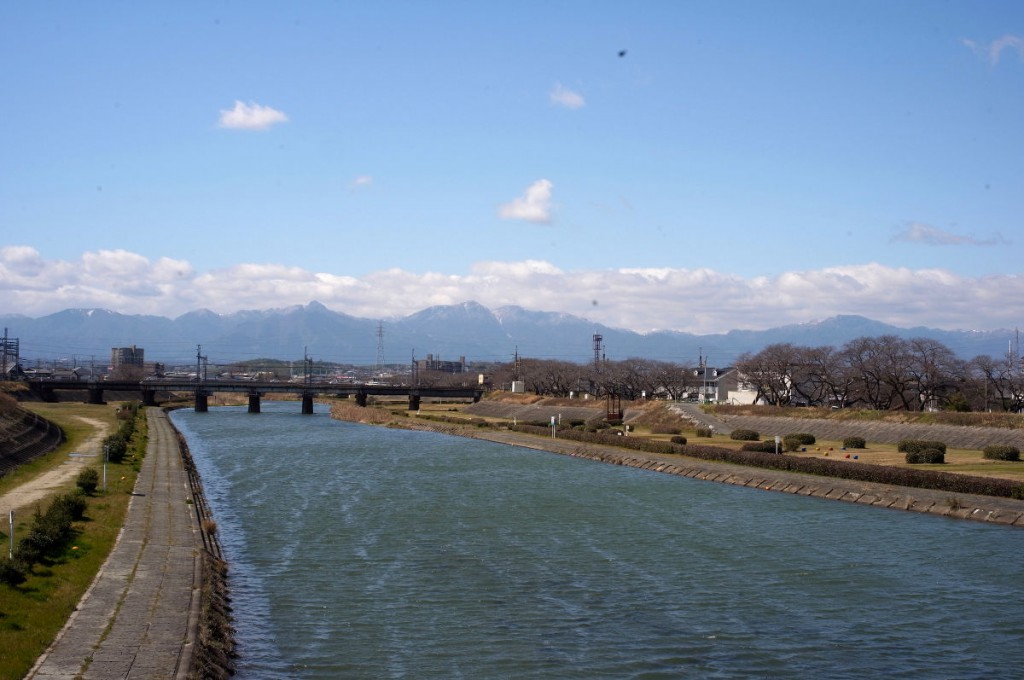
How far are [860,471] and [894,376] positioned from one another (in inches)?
1782

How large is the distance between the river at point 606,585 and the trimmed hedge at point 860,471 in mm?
3616

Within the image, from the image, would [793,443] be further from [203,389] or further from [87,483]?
[203,389]

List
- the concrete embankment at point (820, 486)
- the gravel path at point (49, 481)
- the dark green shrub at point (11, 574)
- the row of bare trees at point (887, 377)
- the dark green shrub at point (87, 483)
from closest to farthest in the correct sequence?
the dark green shrub at point (11, 574)
the gravel path at point (49, 481)
the dark green shrub at point (87, 483)
the concrete embankment at point (820, 486)
the row of bare trees at point (887, 377)

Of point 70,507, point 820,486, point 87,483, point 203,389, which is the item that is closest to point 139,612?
point 70,507

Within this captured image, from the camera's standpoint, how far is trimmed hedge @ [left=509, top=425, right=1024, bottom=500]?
135 feet

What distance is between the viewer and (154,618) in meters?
19.3

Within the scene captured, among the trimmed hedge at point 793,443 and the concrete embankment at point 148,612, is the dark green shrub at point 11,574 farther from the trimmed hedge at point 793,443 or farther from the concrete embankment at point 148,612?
the trimmed hedge at point 793,443

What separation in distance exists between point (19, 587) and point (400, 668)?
27.6 feet

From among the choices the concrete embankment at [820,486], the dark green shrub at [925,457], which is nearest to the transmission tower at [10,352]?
the concrete embankment at [820,486]

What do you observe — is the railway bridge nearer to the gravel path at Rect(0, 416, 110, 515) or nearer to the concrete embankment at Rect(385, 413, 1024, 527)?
the concrete embankment at Rect(385, 413, 1024, 527)

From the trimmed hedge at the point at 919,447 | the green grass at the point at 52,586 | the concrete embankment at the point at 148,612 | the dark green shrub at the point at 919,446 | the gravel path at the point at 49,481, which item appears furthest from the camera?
the dark green shrub at the point at 919,446

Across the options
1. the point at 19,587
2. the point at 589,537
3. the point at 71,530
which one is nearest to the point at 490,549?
→ the point at 589,537

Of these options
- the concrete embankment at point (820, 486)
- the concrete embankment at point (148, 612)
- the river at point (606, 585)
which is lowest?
the river at point (606, 585)

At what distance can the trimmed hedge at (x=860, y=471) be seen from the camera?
41.0m
